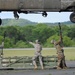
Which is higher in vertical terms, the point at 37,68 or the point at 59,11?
the point at 59,11

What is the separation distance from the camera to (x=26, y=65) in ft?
A: 98.7

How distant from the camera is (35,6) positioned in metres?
28.8

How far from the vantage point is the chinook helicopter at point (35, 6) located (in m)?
28.7

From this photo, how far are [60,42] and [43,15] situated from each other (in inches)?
97.5

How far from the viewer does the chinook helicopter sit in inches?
1129

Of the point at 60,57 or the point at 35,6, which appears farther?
the point at 60,57

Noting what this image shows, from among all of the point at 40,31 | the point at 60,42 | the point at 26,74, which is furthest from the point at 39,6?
the point at 40,31

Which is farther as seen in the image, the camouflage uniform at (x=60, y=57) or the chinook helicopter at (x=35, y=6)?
the camouflage uniform at (x=60, y=57)

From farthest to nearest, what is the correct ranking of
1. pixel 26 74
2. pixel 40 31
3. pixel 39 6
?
pixel 40 31
pixel 39 6
pixel 26 74

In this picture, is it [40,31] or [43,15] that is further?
[40,31]

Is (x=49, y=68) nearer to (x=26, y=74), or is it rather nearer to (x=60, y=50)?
(x=60, y=50)

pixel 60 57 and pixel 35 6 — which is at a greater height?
pixel 35 6

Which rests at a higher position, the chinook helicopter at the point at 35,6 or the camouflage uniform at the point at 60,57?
the chinook helicopter at the point at 35,6

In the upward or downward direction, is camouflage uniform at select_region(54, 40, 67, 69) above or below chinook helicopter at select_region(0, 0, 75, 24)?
below
